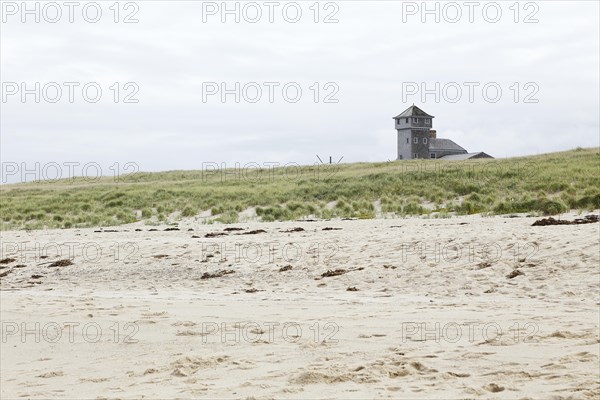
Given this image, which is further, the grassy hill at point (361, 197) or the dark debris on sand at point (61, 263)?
the grassy hill at point (361, 197)

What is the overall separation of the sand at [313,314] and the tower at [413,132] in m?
64.8

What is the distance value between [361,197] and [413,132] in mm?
52493

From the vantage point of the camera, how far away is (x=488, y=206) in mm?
23156

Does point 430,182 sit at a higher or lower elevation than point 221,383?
higher

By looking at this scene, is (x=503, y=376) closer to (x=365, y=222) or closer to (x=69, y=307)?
(x=69, y=307)

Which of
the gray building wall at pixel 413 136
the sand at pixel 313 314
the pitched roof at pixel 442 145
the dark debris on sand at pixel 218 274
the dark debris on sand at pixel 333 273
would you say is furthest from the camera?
the pitched roof at pixel 442 145

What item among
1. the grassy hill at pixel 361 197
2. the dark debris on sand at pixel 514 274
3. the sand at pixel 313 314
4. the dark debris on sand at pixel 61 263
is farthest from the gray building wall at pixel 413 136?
the dark debris on sand at pixel 514 274

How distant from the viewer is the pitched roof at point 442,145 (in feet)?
272

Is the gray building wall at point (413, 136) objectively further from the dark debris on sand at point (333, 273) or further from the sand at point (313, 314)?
the dark debris on sand at point (333, 273)

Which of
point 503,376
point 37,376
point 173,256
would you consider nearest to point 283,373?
point 503,376

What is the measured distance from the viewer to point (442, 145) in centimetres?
8388

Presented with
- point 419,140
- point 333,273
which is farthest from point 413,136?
point 333,273

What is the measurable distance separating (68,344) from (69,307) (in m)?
2.39

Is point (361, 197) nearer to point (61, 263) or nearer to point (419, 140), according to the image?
point (61, 263)
